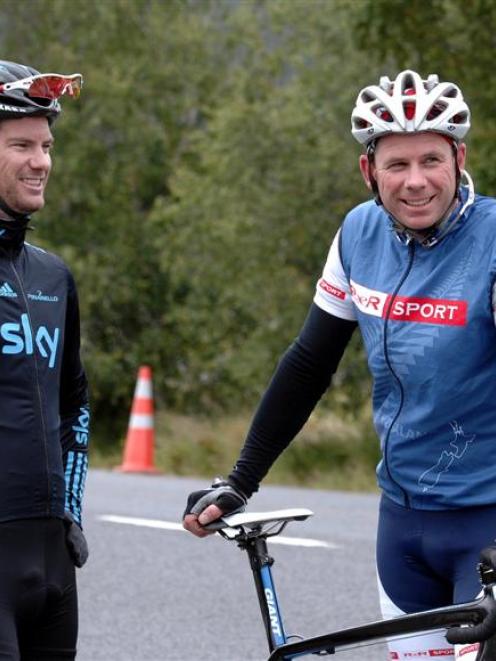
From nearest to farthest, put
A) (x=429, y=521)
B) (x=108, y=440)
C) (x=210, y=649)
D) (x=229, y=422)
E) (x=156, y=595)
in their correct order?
1. (x=429, y=521)
2. (x=210, y=649)
3. (x=156, y=595)
4. (x=229, y=422)
5. (x=108, y=440)

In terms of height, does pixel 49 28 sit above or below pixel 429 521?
below

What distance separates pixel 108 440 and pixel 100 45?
7.90 meters

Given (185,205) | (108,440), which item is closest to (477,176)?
(185,205)

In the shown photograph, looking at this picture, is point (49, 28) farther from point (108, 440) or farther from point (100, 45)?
point (108, 440)

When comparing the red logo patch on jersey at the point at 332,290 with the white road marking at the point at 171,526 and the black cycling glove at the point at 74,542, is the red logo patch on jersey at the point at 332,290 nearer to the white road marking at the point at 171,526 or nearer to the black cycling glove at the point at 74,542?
the black cycling glove at the point at 74,542

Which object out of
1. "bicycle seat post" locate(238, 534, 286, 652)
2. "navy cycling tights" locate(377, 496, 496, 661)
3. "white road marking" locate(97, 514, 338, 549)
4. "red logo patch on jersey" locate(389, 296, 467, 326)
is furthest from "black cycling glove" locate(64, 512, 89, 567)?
"white road marking" locate(97, 514, 338, 549)

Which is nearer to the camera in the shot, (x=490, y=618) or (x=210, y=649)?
(x=490, y=618)

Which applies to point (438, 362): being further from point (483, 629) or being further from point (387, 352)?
point (483, 629)

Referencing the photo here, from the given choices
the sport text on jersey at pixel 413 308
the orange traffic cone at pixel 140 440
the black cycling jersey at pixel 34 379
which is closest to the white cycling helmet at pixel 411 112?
the sport text on jersey at pixel 413 308

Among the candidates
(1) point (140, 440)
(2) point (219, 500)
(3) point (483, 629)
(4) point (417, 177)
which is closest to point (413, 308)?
(4) point (417, 177)

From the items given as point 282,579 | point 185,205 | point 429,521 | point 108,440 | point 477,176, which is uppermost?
point 429,521

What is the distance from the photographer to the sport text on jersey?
3768 millimetres

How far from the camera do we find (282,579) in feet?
31.3

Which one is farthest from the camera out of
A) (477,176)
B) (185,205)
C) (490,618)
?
(185,205)
